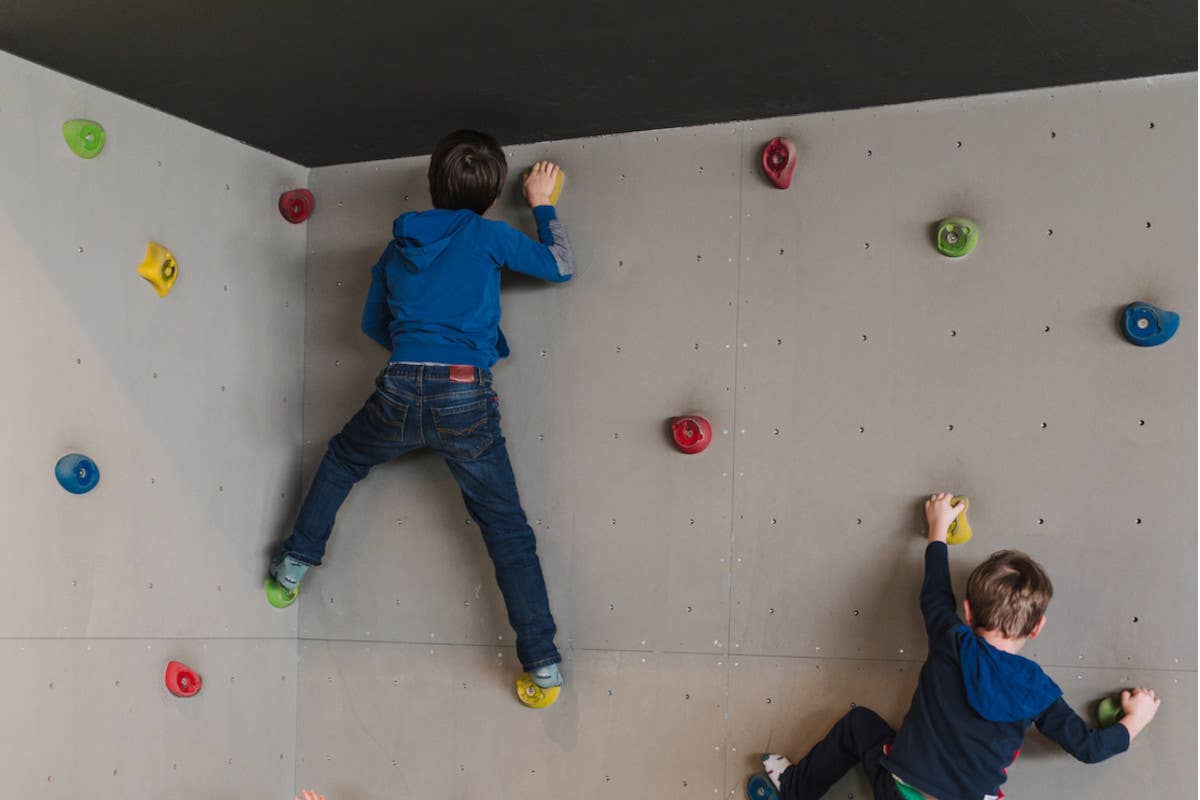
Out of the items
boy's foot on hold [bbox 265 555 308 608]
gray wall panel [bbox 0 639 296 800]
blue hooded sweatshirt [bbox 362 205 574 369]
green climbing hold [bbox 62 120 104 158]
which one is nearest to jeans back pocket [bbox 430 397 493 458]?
blue hooded sweatshirt [bbox 362 205 574 369]

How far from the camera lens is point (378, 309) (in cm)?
316

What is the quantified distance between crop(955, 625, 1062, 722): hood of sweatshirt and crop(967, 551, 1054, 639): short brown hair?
0.07 metres

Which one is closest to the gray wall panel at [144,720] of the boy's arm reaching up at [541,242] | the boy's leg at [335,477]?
the boy's leg at [335,477]

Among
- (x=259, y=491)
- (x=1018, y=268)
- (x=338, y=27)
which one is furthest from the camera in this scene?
(x=259, y=491)

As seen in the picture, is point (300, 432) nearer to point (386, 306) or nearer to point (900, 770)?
point (386, 306)

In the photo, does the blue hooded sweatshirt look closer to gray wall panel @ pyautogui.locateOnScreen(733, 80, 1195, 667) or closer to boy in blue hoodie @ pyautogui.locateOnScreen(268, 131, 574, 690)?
boy in blue hoodie @ pyautogui.locateOnScreen(268, 131, 574, 690)

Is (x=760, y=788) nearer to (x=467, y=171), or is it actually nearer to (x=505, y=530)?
(x=505, y=530)

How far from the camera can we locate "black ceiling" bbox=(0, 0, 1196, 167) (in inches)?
93.7

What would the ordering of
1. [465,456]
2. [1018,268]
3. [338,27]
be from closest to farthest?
[338,27] → [1018,268] → [465,456]

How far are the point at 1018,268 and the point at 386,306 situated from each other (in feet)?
5.14

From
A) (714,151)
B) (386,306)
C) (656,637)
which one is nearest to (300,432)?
(386,306)

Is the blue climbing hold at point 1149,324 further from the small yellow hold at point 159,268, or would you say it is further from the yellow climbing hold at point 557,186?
the small yellow hold at point 159,268

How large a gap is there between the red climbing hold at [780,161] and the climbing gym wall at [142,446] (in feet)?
4.58

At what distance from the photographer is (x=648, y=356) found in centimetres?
307
